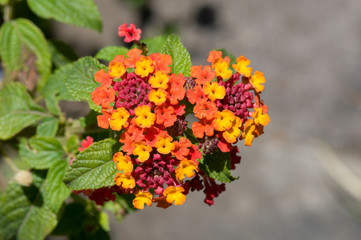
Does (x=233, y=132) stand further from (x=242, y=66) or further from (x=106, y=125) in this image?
(x=106, y=125)

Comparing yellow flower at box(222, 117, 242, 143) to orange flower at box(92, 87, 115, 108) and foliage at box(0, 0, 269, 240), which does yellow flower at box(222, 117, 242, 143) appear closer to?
foliage at box(0, 0, 269, 240)

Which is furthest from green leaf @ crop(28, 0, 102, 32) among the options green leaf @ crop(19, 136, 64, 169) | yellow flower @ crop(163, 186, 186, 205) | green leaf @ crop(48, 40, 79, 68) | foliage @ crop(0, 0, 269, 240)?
yellow flower @ crop(163, 186, 186, 205)

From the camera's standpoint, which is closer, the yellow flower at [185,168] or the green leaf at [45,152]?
the yellow flower at [185,168]

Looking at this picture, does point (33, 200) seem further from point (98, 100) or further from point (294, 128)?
point (294, 128)

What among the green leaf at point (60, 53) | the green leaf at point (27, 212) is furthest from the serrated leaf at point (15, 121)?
the green leaf at point (60, 53)

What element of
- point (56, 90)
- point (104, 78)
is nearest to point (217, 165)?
point (104, 78)

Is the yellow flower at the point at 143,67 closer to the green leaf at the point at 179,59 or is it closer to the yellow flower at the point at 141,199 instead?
the green leaf at the point at 179,59

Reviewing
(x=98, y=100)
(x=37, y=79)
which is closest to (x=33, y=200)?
(x=37, y=79)
